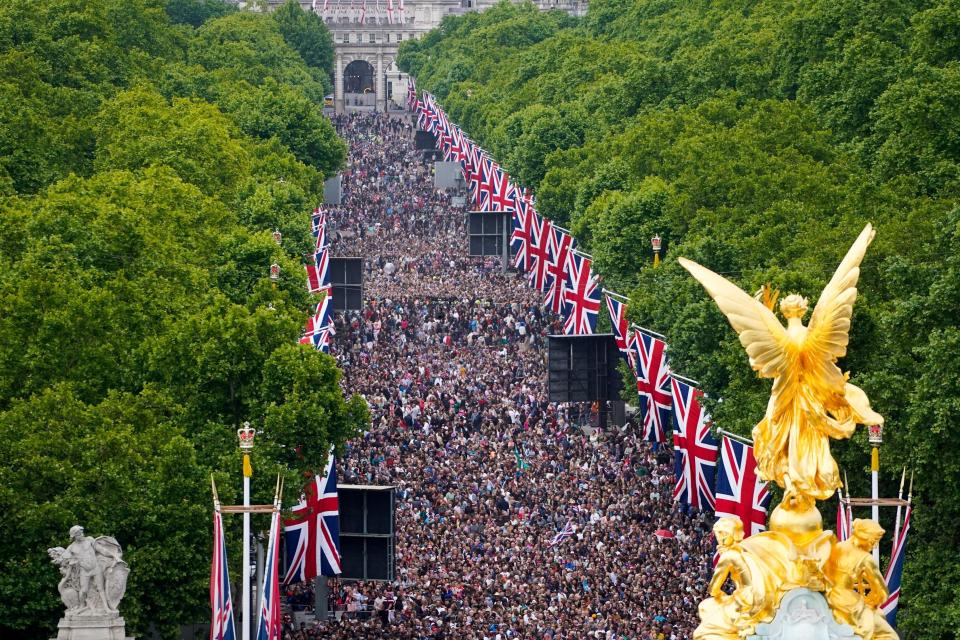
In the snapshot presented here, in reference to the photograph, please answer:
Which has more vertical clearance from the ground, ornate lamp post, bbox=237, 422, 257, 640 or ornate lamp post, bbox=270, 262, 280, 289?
ornate lamp post, bbox=270, 262, 280, 289

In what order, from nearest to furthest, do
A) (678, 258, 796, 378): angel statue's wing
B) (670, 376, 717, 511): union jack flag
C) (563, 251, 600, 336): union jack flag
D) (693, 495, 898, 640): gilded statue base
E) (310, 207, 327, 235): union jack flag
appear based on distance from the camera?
(693, 495, 898, 640): gilded statue base → (678, 258, 796, 378): angel statue's wing → (670, 376, 717, 511): union jack flag → (563, 251, 600, 336): union jack flag → (310, 207, 327, 235): union jack flag

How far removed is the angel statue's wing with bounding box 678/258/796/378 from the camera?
30484 millimetres

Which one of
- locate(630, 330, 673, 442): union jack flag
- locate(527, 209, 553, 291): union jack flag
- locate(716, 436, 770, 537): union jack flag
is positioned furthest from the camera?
locate(527, 209, 553, 291): union jack flag

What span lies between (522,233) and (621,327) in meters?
33.7

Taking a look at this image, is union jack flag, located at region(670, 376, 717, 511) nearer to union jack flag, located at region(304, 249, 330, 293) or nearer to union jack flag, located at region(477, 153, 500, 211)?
union jack flag, located at region(304, 249, 330, 293)

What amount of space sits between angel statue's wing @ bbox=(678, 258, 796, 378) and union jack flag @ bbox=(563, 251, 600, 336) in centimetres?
5710

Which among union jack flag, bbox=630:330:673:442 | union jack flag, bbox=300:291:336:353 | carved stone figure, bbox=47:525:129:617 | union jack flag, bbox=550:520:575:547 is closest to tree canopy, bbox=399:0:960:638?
union jack flag, bbox=630:330:673:442

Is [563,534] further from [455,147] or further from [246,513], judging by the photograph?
[455,147]

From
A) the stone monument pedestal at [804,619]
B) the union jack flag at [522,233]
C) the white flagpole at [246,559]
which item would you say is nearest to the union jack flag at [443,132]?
the union jack flag at [522,233]

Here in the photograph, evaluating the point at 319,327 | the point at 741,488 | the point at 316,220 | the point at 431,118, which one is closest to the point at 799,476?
the point at 741,488

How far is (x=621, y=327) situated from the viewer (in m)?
82.6

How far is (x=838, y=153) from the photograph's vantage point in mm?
100562

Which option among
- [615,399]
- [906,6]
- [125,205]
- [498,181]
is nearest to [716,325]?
[615,399]

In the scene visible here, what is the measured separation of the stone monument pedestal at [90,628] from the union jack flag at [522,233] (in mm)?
63409
